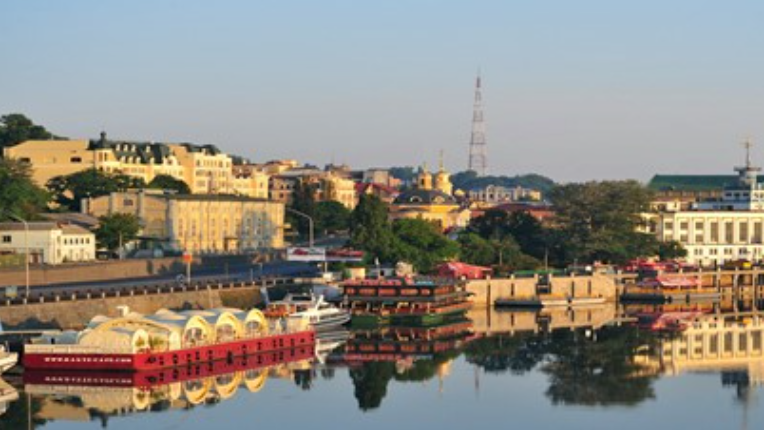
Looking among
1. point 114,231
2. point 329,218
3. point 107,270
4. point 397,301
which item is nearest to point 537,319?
point 397,301

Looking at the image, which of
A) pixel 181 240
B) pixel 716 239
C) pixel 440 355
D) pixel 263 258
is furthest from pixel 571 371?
pixel 716 239

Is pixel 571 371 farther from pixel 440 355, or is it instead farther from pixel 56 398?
pixel 56 398

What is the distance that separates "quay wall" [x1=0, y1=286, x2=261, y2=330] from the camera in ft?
266

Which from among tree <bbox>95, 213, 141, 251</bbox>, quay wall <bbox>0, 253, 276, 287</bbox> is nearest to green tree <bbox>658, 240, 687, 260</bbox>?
quay wall <bbox>0, 253, 276, 287</bbox>

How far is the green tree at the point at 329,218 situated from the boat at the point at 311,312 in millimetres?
82912

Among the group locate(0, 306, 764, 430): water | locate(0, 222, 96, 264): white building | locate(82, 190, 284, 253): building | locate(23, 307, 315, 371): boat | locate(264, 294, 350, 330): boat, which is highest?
locate(82, 190, 284, 253): building

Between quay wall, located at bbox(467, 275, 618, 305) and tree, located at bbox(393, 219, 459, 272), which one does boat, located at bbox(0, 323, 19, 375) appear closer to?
quay wall, located at bbox(467, 275, 618, 305)

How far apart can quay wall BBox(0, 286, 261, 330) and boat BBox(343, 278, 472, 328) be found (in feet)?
20.1

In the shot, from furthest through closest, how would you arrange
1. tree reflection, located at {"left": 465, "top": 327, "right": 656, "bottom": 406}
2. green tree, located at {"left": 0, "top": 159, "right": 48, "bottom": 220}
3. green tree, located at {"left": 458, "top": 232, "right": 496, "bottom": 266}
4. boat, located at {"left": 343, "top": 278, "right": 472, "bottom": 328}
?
green tree, located at {"left": 458, "top": 232, "right": 496, "bottom": 266} < green tree, located at {"left": 0, "top": 159, "right": 48, "bottom": 220} < boat, located at {"left": 343, "top": 278, "right": 472, "bottom": 328} < tree reflection, located at {"left": 465, "top": 327, "right": 656, "bottom": 406}

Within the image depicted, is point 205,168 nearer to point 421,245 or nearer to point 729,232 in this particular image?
point 729,232

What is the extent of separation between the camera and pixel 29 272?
97812 mm

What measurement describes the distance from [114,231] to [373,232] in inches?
760

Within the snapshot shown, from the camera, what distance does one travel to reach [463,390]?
73625 millimetres

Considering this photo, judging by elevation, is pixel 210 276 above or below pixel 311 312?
above
